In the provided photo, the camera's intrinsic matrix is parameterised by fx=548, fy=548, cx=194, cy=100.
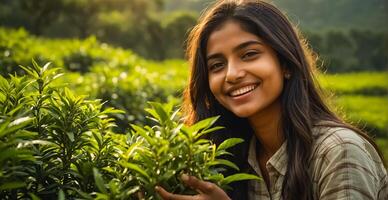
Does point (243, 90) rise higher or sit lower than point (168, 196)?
higher

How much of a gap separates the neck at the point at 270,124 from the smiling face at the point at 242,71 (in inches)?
1.6

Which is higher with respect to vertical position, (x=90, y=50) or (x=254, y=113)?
(x=90, y=50)

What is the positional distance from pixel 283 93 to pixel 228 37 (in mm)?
403

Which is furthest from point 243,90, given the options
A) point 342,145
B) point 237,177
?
point 237,177

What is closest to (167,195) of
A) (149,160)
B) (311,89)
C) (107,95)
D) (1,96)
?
(149,160)

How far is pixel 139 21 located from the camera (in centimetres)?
4006

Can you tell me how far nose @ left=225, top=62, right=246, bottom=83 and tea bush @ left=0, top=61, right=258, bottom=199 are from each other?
24.9 inches

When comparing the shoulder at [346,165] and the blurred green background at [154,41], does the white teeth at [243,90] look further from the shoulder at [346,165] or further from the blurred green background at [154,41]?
the blurred green background at [154,41]

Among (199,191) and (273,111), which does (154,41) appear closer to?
(273,111)

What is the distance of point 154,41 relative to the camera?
3991 cm

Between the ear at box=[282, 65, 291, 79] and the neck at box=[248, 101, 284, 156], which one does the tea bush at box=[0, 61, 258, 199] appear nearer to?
the neck at box=[248, 101, 284, 156]

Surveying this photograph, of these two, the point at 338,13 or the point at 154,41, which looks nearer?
the point at 154,41

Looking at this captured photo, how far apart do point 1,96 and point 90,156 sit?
0.38 meters

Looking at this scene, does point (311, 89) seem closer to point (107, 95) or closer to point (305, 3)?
point (107, 95)
